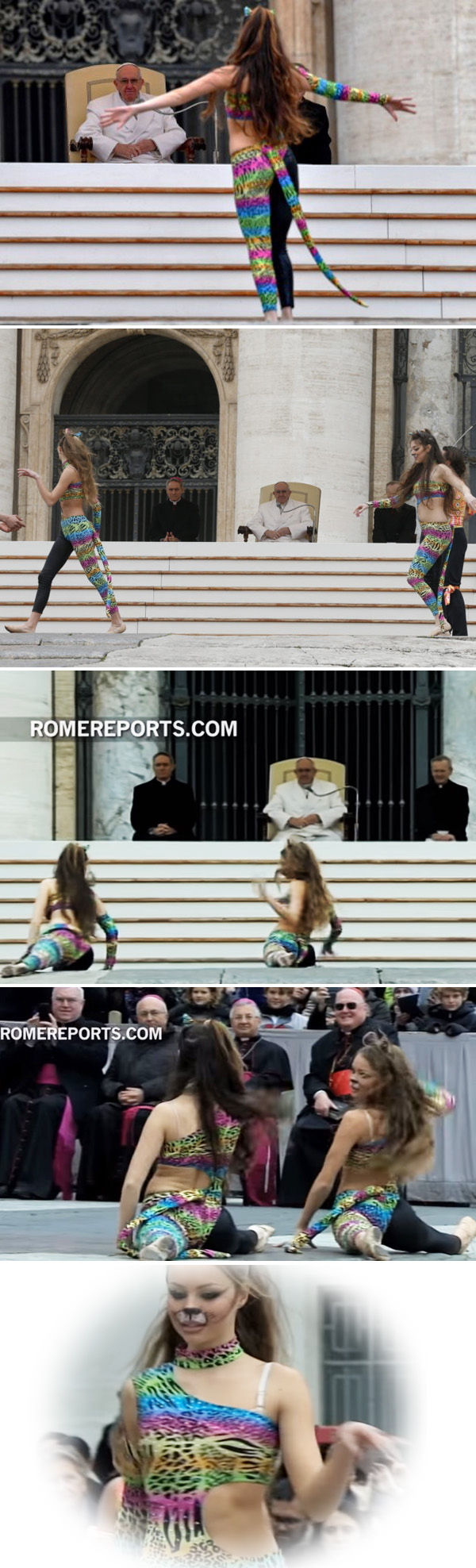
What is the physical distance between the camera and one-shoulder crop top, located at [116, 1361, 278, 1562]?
7172 millimetres

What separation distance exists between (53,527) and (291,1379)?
518 centimetres

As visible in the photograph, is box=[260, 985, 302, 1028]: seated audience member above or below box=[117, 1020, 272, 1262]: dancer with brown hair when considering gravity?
above

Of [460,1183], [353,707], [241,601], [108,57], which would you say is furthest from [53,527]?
[108,57]

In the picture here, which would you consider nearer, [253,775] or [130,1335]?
[130,1335]

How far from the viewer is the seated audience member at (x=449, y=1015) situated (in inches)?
406

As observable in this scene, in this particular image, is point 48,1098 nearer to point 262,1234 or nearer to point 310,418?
point 262,1234

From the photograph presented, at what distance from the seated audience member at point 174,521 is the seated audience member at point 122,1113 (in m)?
2.35

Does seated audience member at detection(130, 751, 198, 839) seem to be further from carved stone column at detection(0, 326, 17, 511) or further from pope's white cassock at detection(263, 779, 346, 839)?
carved stone column at detection(0, 326, 17, 511)

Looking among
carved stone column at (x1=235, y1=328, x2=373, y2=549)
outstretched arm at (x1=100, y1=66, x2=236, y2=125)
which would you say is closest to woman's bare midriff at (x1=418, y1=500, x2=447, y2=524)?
carved stone column at (x1=235, y1=328, x2=373, y2=549)

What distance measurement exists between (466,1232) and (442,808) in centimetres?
184

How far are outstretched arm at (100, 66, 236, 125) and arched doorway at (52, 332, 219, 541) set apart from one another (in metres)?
1.61

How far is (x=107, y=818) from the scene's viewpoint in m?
10.7

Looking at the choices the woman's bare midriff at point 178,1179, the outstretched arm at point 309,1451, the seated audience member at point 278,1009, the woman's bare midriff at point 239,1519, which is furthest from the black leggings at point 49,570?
the woman's bare midriff at point 239,1519

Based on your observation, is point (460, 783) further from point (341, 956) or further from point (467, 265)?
point (467, 265)
